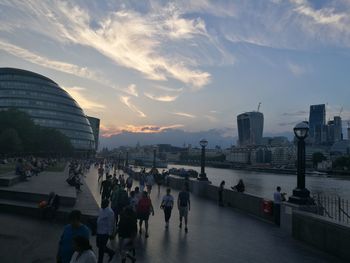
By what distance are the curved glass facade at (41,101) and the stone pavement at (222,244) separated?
372ft

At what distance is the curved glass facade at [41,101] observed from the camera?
118812mm

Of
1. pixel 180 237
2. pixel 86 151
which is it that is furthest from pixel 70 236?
pixel 86 151

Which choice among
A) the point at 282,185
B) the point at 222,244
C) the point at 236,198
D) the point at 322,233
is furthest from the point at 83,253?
the point at 282,185

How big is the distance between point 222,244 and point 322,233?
285cm

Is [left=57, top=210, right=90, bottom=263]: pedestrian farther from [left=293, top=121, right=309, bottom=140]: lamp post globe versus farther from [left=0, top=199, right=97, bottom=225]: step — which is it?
[left=293, top=121, right=309, bottom=140]: lamp post globe

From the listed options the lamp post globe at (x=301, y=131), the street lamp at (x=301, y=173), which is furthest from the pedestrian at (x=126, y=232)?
the lamp post globe at (x=301, y=131)

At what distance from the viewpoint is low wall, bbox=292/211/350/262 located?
8.95 m

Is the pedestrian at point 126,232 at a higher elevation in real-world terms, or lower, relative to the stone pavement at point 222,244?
higher

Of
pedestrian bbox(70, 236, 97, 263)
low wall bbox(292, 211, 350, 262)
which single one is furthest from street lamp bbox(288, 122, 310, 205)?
pedestrian bbox(70, 236, 97, 263)

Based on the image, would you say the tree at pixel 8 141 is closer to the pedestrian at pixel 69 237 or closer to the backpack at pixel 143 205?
the backpack at pixel 143 205

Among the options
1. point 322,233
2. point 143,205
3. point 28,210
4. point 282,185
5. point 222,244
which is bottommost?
point 282,185

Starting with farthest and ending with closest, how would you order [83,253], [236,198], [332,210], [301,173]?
[332,210], [236,198], [301,173], [83,253]

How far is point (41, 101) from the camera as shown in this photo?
411 ft

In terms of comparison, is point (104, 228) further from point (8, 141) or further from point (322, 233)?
point (8, 141)
